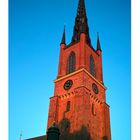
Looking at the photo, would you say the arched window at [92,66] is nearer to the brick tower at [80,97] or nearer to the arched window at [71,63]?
the brick tower at [80,97]

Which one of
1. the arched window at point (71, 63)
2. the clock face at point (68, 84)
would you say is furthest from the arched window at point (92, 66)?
the clock face at point (68, 84)

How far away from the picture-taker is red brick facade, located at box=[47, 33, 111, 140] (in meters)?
35.3

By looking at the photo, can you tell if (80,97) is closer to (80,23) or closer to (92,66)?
(92,66)

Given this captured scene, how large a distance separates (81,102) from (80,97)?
3.13ft

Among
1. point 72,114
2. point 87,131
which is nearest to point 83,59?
point 72,114

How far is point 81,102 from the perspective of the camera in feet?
119

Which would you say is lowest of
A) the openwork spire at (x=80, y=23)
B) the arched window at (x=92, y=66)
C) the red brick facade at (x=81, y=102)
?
the red brick facade at (x=81, y=102)

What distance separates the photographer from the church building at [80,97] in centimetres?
3544

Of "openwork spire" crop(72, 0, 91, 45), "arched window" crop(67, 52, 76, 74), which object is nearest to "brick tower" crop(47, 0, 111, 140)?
"arched window" crop(67, 52, 76, 74)

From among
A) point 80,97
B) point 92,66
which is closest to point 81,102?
point 80,97
